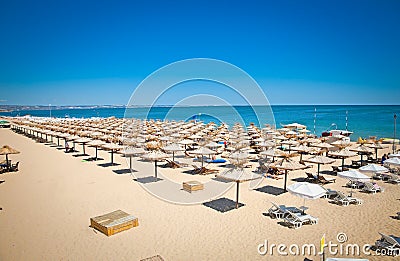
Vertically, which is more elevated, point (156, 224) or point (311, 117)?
point (311, 117)

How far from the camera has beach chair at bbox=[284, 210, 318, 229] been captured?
7.33 m

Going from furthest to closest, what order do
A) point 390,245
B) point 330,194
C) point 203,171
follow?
1. point 203,171
2. point 330,194
3. point 390,245

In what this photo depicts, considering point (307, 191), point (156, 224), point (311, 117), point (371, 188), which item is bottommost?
point (156, 224)

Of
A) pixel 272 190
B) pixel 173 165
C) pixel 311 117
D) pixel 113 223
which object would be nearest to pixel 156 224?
pixel 113 223

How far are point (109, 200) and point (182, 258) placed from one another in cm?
445

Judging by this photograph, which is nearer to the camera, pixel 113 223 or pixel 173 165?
pixel 113 223

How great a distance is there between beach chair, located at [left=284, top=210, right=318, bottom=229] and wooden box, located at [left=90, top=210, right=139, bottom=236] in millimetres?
4186

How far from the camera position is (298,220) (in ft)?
24.2

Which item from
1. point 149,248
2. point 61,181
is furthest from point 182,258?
point 61,181

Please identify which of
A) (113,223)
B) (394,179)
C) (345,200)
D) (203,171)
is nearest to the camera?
(113,223)

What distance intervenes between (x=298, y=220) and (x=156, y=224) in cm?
388

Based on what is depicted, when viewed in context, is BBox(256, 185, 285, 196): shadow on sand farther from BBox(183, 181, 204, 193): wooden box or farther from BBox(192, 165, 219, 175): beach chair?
BBox(192, 165, 219, 175): beach chair

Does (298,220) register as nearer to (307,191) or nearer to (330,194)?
(307,191)

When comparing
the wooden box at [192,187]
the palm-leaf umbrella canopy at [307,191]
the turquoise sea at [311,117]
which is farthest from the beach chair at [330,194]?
the turquoise sea at [311,117]
